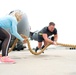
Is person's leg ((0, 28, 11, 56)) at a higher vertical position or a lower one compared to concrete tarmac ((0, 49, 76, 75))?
higher

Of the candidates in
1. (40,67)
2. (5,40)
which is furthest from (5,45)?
(40,67)

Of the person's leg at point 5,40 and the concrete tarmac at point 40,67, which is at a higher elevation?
the person's leg at point 5,40

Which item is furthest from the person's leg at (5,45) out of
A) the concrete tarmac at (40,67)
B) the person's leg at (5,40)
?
the concrete tarmac at (40,67)

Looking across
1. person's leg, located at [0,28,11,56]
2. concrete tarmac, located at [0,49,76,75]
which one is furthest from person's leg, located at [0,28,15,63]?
concrete tarmac, located at [0,49,76,75]

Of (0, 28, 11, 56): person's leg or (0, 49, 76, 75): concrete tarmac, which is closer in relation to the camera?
(0, 49, 76, 75): concrete tarmac

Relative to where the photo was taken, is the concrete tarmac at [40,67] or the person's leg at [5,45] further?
the person's leg at [5,45]

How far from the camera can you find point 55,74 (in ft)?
11.2

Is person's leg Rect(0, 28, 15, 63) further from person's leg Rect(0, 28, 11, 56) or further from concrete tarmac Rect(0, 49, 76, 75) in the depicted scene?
concrete tarmac Rect(0, 49, 76, 75)

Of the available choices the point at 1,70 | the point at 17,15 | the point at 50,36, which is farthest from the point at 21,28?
the point at 1,70

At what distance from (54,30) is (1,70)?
3.13 metres

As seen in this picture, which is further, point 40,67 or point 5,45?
point 5,45

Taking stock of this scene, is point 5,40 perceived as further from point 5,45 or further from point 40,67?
point 40,67

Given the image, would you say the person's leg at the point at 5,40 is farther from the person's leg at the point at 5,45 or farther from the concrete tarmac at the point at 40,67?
the concrete tarmac at the point at 40,67

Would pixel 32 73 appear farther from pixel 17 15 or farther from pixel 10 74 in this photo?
pixel 17 15
